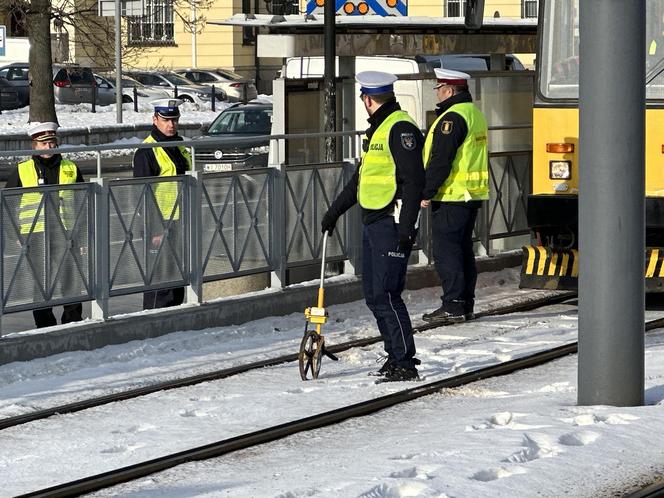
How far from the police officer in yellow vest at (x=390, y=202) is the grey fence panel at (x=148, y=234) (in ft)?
6.86

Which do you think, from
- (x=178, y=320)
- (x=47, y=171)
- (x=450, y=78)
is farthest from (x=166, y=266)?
(x=450, y=78)

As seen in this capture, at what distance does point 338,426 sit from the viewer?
884 centimetres

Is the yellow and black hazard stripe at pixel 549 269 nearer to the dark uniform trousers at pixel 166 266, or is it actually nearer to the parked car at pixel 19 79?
the dark uniform trousers at pixel 166 266

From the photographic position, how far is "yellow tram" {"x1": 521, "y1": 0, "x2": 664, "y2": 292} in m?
12.9

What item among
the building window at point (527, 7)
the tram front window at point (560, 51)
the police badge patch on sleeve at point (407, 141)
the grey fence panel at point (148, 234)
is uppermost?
the building window at point (527, 7)

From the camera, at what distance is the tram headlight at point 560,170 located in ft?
43.7

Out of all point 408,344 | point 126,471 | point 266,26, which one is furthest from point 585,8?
point 266,26

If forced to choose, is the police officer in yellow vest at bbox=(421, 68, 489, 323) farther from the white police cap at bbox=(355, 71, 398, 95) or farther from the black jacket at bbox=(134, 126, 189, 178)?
the white police cap at bbox=(355, 71, 398, 95)

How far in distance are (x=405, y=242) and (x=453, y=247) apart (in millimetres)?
2860

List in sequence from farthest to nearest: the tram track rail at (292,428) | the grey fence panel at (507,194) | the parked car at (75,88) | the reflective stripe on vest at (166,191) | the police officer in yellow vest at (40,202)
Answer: the parked car at (75,88) < the grey fence panel at (507,194) < the reflective stripe on vest at (166,191) < the police officer in yellow vest at (40,202) < the tram track rail at (292,428)

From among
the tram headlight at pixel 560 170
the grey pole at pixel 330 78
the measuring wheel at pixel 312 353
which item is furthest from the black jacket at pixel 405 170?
the grey pole at pixel 330 78

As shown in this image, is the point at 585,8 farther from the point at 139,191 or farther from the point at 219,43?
the point at 219,43

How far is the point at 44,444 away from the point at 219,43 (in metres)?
56.1

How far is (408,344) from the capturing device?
398 inches
